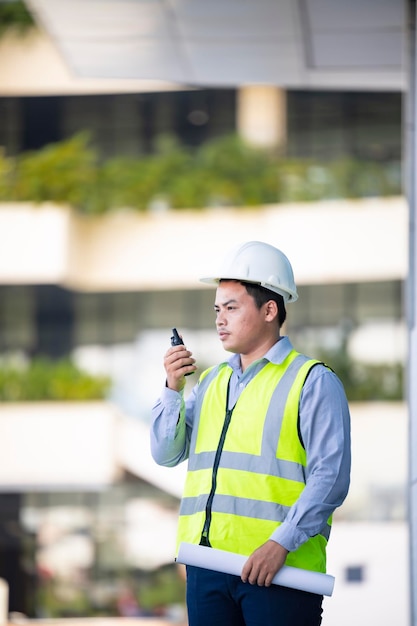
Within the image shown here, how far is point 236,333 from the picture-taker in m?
2.50

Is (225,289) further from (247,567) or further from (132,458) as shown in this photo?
(132,458)

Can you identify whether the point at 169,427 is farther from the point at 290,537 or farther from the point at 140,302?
the point at 140,302

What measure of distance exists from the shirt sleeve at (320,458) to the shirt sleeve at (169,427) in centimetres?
30

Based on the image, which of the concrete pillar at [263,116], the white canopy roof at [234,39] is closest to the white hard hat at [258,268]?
the white canopy roof at [234,39]

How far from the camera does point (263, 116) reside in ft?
44.5

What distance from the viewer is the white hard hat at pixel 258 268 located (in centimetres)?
250

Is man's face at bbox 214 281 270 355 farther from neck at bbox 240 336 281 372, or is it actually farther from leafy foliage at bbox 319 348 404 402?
leafy foliage at bbox 319 348 404 402

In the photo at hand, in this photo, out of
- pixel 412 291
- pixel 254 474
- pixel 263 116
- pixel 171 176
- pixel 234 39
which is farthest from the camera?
pixel 263 116

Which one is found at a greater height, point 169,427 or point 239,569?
point 169,427


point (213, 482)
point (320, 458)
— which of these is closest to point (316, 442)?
point (320, 458)

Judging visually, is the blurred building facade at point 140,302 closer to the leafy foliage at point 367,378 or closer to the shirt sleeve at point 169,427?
the leafy foliage at point 367,378

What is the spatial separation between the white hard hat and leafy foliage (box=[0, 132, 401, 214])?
10.4 meters

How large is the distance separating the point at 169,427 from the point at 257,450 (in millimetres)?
235

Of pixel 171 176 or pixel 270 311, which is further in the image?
pixel 171 176
